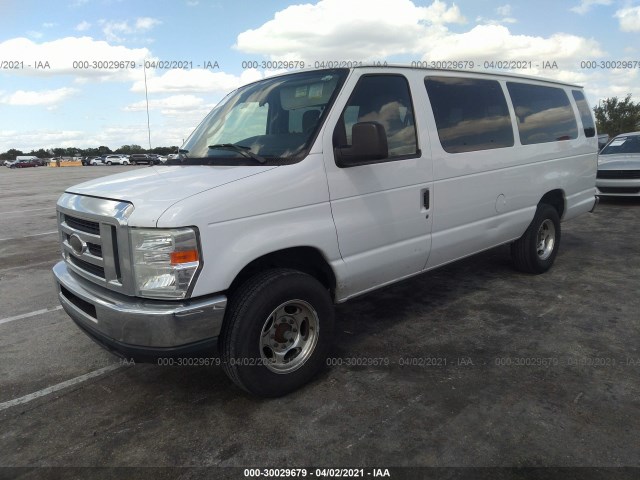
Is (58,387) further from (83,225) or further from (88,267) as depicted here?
(83,225)

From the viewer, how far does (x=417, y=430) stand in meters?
2.78

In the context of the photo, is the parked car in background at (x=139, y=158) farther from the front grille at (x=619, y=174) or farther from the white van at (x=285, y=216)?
the white van at (x=285, y=216)

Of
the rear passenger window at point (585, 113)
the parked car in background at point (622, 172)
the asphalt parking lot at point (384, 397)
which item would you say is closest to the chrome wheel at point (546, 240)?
the asphalt parking lot at point (384, 397)

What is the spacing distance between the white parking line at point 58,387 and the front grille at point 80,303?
662mm

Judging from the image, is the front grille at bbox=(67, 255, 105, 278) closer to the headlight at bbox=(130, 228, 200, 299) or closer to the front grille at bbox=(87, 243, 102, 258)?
the front grille at bbox=(87, 243, 102, 258)

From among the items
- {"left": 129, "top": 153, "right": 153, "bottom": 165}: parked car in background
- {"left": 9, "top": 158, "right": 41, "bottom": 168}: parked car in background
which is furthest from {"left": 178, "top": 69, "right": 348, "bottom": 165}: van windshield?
{"left": 9, "top": 158, "right": 41, "bottom": 168}: parked car in background

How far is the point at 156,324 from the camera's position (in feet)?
8.53

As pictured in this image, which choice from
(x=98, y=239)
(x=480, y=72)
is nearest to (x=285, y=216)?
(x=98, y=239)

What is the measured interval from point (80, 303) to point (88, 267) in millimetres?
255

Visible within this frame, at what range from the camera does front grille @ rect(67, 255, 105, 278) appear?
2961mm

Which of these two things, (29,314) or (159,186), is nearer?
(159,186)

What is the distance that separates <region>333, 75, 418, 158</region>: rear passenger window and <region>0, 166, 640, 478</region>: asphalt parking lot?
1666 mm

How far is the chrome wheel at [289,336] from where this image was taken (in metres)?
3.11

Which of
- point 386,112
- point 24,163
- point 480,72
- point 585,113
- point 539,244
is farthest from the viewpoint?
point 24,163
